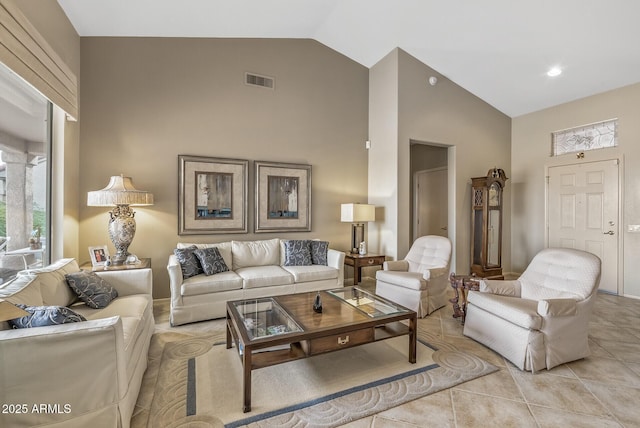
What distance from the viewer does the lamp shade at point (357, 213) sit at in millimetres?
4543


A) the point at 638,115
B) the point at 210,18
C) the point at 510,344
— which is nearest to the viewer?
the point at 510,344

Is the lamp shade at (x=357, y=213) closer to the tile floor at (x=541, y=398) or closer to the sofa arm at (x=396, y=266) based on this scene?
the sofa arm at (x=396, y=266)

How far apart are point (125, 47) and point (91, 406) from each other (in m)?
4.05

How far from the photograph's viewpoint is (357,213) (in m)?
4.56

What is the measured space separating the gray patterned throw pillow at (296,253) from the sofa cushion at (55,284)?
92.2 inches

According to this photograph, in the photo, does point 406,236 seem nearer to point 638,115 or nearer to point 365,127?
point 365,127

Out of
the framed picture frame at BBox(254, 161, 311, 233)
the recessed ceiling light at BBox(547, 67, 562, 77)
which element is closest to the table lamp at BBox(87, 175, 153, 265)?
the framed picture frame at BBox(254, 161, 311, 233)

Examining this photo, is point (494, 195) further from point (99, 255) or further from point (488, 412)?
point (99, 255)

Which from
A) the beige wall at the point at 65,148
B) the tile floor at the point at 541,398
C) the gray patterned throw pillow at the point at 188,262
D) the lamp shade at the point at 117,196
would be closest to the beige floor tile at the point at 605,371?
the tile floor at the point at 541,398

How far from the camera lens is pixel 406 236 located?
480cm

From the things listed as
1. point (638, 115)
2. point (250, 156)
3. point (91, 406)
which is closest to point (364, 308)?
point (91, 406)

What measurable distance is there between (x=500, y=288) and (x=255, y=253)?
2.92 metres

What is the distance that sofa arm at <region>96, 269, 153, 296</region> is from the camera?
2.73 meters

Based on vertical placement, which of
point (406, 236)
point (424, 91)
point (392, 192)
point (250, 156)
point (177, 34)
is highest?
point (177, 34)
